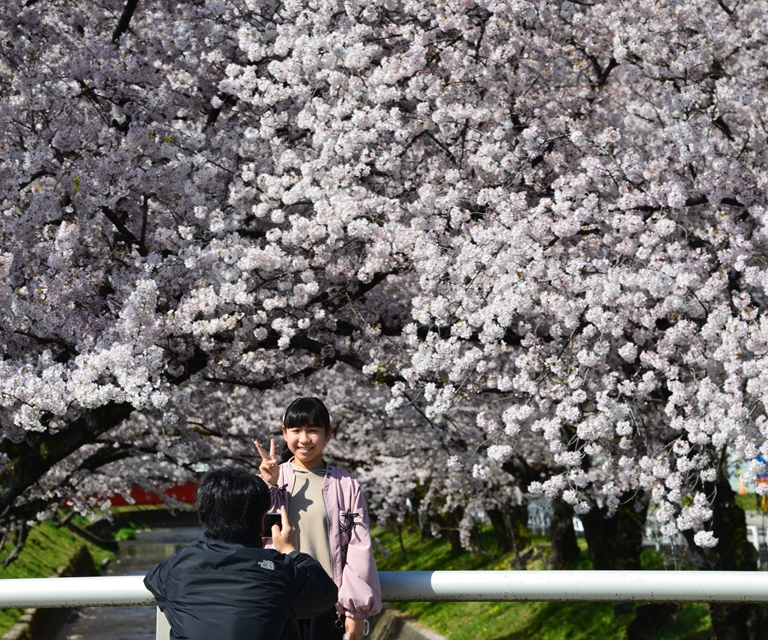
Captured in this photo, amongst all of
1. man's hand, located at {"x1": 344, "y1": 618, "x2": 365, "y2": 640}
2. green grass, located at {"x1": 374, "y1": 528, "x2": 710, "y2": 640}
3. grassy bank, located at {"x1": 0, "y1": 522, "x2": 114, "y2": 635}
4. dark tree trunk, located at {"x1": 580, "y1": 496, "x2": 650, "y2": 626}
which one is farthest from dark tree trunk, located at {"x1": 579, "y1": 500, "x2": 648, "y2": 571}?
man's hand, located at {"x1": 344, "y1": 618, "x2": 365, "y2": 640}

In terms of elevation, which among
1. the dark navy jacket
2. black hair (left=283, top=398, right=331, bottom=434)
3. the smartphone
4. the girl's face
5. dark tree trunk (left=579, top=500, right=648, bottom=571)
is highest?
black hair (left=283, top=398, right=331, bottom=434)

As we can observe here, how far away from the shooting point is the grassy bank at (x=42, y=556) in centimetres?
1649

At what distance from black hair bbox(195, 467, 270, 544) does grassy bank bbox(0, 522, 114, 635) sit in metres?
12.7

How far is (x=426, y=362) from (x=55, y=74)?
4.11m

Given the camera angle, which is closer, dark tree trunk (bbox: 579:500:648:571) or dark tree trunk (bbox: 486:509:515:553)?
dark tree trunk (bbox: 579:500:648:571)

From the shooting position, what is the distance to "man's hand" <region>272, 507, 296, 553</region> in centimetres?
310

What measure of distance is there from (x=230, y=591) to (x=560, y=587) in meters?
1.00

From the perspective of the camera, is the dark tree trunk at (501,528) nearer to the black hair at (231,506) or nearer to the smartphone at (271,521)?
the smartphone at (271,521)

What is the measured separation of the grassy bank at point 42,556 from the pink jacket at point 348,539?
1235 centimetres

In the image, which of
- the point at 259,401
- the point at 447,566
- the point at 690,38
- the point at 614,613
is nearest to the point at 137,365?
the point at 690,38

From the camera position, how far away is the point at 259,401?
43.0ft

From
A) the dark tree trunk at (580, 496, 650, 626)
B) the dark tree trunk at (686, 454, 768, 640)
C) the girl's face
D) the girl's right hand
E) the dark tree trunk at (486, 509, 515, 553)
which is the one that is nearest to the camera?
the girl's right hand

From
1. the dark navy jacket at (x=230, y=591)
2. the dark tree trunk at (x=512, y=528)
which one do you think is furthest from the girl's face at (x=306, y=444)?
the dark tree trunk at (x=512, y=528)

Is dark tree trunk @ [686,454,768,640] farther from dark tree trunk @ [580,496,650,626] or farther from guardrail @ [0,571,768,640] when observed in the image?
guardrail @ [0,571,768,640]
